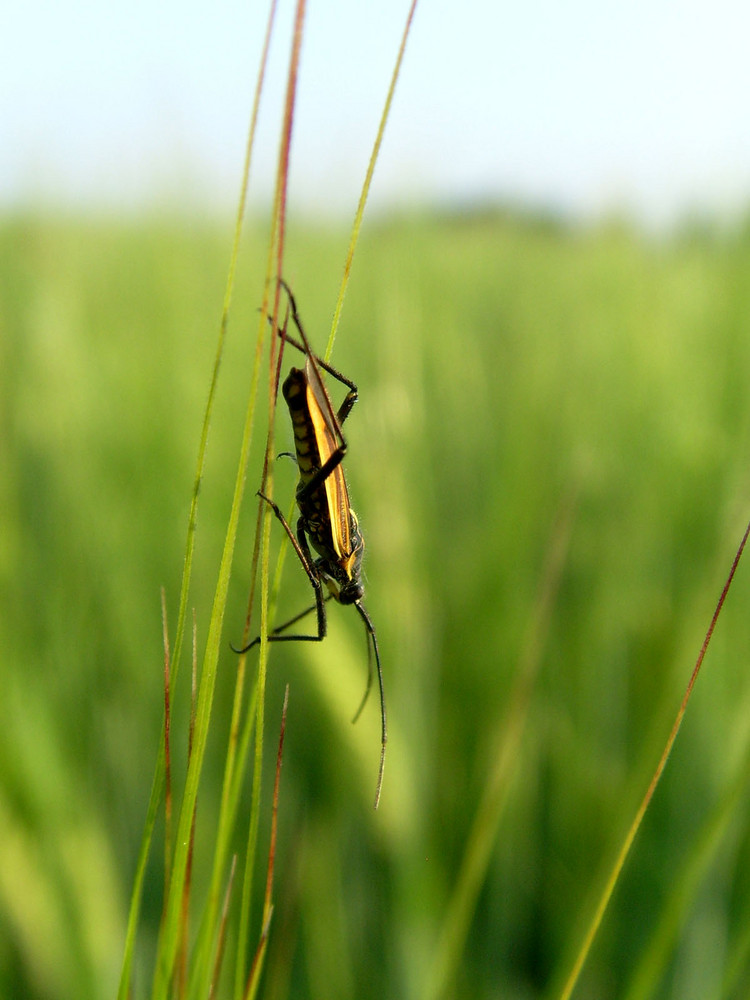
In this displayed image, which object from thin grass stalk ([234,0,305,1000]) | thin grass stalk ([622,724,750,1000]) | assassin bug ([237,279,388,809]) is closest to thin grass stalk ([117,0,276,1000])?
thin grass stalk ([234,0,305,1000])

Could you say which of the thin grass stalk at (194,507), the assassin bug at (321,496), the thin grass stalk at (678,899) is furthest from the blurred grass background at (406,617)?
the thin grass stalk at (194,507)

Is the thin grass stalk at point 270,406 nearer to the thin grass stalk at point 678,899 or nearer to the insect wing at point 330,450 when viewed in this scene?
the insect wing at point 330,450

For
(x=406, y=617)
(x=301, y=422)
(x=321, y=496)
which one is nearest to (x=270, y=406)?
(x=301, y=422)

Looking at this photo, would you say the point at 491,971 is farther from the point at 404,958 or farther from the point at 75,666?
the point at 75,666

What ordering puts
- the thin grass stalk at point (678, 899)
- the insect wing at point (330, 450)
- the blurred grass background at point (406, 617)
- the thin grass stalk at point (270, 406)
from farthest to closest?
the blurred grass background at point (406, 617) < the insect wing at point (330, 450) < the thin grass stalk at point (678, 899) < the thin grass stalk at point (270, 406)

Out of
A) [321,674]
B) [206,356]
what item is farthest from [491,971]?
[206,356]

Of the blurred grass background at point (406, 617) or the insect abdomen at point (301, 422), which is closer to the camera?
the insect abdomen at point (301, 422)

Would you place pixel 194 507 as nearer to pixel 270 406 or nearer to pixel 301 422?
pixel 270 406
